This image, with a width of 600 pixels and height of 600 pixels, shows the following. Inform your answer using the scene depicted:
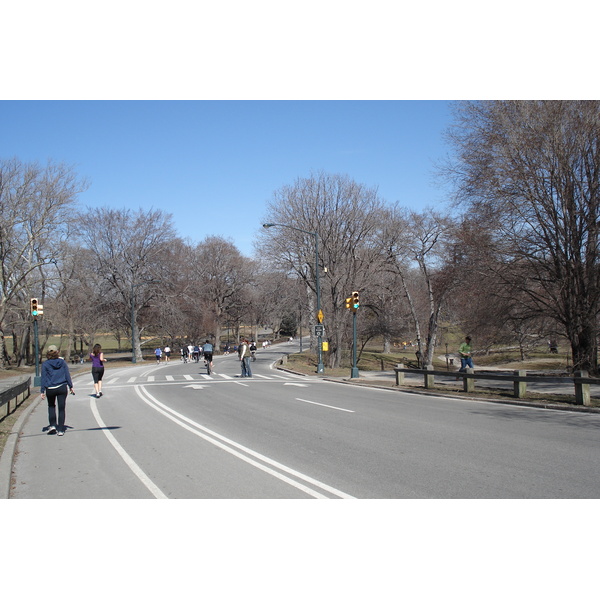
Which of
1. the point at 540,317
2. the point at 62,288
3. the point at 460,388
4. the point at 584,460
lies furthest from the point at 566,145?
the point at 62,288

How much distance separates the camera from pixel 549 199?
21344mm

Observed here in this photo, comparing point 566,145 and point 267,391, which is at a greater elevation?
point 566,145

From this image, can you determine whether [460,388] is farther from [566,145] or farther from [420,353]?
[420,353]

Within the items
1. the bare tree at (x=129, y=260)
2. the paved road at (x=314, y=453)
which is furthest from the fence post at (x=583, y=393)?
the bare tree at (x=129, y=260)

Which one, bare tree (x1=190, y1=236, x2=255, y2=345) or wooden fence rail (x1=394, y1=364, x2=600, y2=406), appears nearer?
wooden fence rail (x1=394, y1=364, x2=600, y2=406)

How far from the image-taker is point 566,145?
20891 mm

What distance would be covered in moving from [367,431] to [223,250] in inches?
2640

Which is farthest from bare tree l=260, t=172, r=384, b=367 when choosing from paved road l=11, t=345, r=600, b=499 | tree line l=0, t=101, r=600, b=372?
paved road l=11, t=345, r=600, b=499

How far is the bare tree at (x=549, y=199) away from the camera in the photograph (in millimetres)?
20953

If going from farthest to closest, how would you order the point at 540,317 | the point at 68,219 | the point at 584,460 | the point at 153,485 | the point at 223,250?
1. the point at 223,250
2. the point at 68,219
3. the point at 540,317
4. the point at 584,460
5. the point at 153,485

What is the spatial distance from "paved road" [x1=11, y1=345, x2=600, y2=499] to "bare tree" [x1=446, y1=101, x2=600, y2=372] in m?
9.87

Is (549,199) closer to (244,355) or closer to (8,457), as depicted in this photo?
(244,355)

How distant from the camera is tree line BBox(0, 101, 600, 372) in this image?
839 inches

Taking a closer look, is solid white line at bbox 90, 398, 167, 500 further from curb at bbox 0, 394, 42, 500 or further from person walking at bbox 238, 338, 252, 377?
person walking at bbox 238, 338, 252, 377
